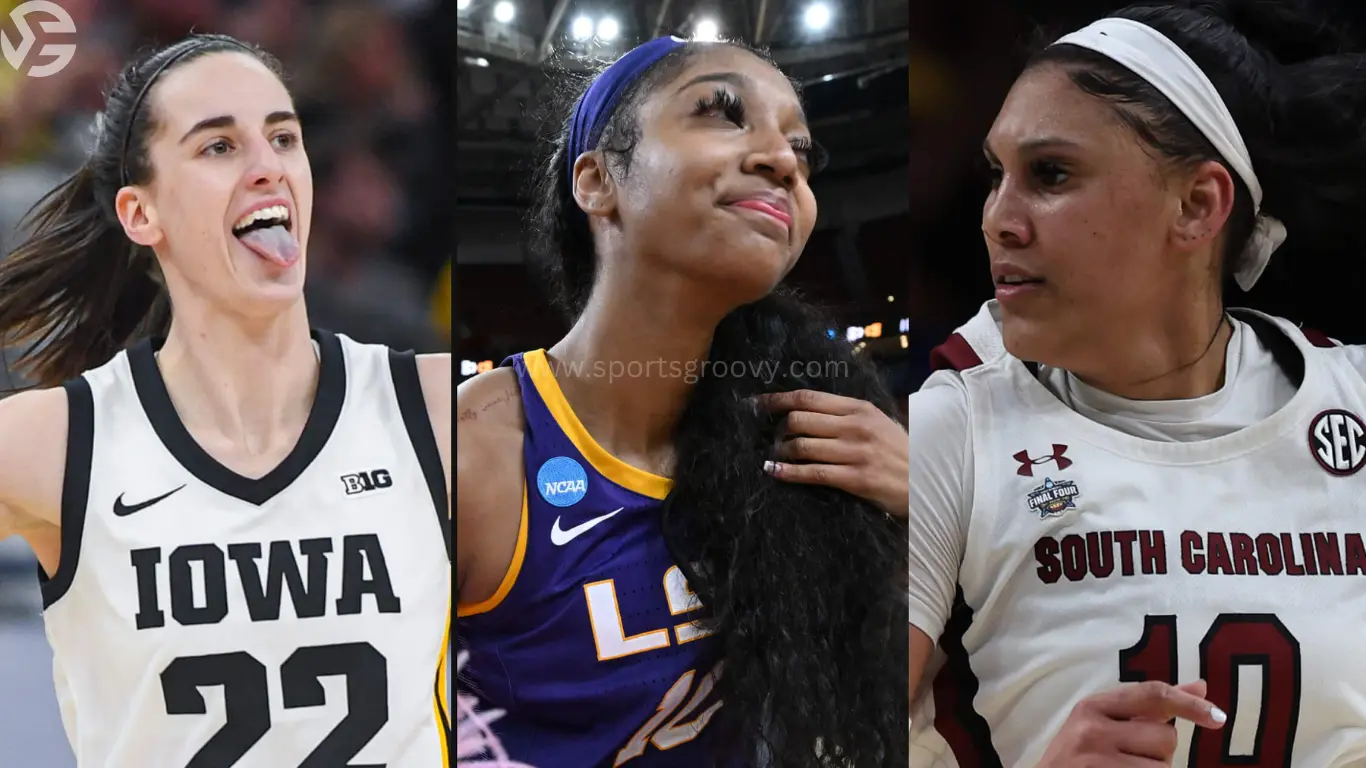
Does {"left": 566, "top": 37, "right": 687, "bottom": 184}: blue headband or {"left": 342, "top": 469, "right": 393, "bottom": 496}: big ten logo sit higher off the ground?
{"left": 566, "top": 37, "right": 687, "bottom": 184}: blue headband

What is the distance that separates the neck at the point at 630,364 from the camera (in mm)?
2000

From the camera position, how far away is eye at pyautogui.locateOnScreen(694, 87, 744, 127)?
6.45ft

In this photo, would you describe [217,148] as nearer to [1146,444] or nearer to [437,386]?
[437,386]

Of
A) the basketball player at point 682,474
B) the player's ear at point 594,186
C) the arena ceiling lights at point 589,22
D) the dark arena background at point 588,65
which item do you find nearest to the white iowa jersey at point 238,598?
the basketball player at point 682,474

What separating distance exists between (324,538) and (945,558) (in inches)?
47.1

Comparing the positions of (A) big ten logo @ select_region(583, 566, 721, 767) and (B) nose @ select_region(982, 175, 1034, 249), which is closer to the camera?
(A) big ten logo @ select_region(583, 566, 721, 767)

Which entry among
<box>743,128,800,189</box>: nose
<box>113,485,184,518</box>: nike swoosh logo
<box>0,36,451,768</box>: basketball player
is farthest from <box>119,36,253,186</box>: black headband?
<box>743,128,800,189</box>: nose

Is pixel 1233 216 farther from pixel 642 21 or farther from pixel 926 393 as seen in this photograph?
pixel 642 21

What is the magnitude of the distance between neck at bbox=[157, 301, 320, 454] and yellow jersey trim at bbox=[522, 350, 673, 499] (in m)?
0.47

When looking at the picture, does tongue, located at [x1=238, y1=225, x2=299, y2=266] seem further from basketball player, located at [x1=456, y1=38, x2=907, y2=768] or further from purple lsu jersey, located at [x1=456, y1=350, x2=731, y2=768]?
purple lsu jersey, located at [x1=456, y1=350, x2=731, y2=768]

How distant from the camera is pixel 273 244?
1.99 m

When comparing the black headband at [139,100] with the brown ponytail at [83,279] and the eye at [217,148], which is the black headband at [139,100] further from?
the eye at [217,148]

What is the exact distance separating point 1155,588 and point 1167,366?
Answer: 1.45 feet

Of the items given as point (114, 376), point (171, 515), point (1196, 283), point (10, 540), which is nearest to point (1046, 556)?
point (1196, 283)
